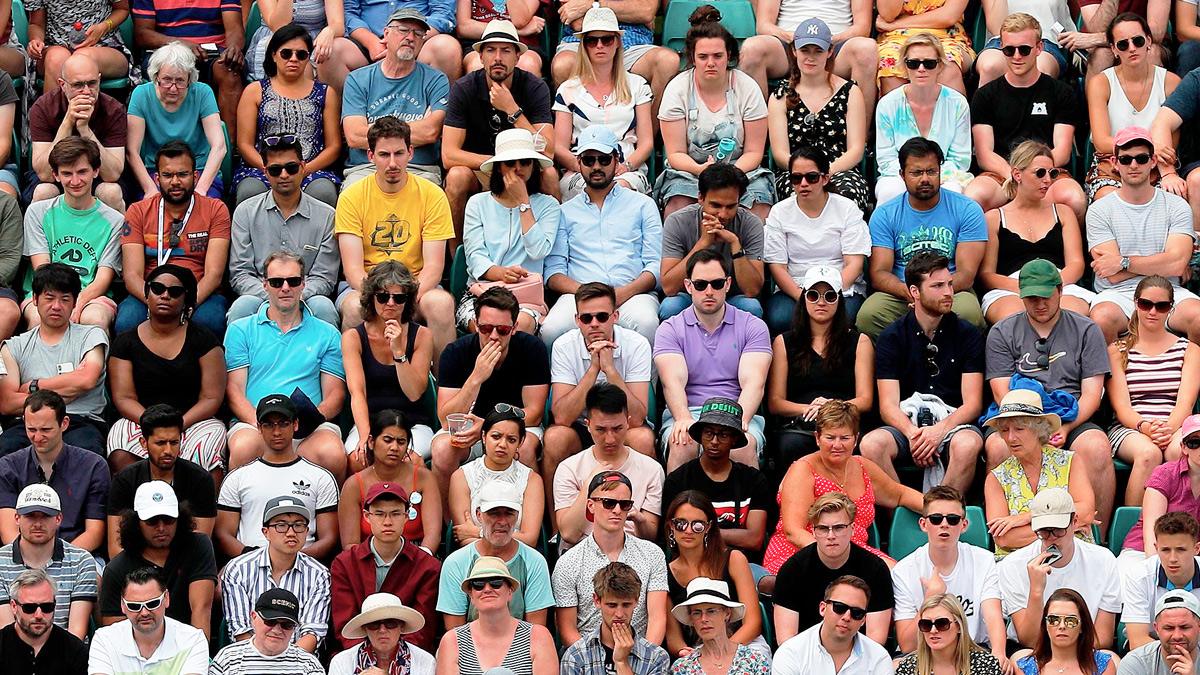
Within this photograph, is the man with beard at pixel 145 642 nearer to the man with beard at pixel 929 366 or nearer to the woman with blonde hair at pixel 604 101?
the man with beard at pixel 929 366

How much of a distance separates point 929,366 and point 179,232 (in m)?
4.26

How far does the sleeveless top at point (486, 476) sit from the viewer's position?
36.4 ft

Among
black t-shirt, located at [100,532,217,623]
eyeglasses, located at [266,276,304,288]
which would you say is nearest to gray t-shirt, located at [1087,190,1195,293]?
eyeglasses, located at [266,276,304,288]

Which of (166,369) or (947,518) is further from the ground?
(947,518)

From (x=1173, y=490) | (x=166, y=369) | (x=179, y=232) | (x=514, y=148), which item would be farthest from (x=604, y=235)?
(x=1173, y=490)

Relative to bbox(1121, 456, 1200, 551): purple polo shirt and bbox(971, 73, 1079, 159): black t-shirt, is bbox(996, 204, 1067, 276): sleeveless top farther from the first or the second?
bbox(1121, 456, 1200, 551): purple polo shirt

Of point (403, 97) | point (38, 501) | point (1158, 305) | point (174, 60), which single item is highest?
point (174, 60)

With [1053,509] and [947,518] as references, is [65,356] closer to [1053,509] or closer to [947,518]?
[947,518]

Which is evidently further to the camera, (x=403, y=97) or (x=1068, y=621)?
(x=403, y=97)

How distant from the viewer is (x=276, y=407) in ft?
36.1

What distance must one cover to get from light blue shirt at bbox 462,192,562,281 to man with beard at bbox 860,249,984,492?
2024 mm

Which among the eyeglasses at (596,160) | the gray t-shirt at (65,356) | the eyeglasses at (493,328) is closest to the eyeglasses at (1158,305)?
the eyeglasses at (596,160)

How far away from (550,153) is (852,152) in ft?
5.99

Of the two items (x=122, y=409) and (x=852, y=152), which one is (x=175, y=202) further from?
(x=852, y=152)
